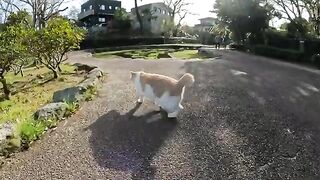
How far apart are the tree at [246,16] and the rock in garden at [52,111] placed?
2166 cm

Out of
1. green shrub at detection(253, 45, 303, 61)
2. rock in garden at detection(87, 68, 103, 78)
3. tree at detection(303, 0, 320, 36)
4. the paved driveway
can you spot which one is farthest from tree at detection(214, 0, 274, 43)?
the paved driveway

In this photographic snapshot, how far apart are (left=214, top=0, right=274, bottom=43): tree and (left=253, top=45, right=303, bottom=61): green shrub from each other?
10.9ft

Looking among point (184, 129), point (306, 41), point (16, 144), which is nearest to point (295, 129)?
point (184, 129)

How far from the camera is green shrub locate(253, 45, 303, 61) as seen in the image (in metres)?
18.3

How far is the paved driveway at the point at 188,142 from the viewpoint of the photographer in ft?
14.1

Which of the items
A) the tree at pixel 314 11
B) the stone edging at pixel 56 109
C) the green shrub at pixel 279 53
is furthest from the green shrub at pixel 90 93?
the tree at pixel 314 11

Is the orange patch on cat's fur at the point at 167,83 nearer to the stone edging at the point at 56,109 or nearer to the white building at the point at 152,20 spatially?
the stone edging at the point at 56,109

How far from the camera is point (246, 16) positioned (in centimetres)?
2658

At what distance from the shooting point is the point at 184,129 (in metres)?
5.82

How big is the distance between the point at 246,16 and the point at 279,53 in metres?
7.45

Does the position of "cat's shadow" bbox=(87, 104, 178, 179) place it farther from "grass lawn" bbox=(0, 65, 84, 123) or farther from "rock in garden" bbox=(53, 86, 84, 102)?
"grass lawn" bbox=(0, 65, 84, 123)

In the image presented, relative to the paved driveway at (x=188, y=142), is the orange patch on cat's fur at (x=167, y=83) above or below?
above

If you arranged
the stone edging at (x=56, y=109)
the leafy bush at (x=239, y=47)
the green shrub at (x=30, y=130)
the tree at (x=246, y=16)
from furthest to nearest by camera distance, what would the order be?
the leafy bush at (x=239, y=47)
the tree at (x=246, y=16)
the green shrub at (x=30, y=130)
the stone edging at (x=56, y=109)

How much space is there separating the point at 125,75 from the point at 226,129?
6.80 m
